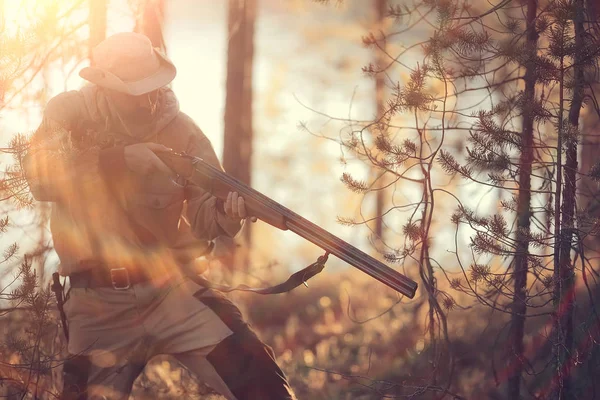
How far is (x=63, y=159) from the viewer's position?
4.27 meters

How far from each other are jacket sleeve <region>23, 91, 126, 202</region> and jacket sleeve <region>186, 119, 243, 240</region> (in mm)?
505

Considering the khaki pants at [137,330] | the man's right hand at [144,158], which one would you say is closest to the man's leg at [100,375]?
the khaki pants at [137,330]

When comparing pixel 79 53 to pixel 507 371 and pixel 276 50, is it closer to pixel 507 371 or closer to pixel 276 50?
pixel 507 371

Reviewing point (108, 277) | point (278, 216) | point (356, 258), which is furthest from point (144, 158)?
point (356, 258)

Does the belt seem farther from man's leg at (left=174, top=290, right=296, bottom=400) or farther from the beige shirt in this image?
man's leg at (left=174, top=290, right=296, bottom=400)

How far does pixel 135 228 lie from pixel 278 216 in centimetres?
104

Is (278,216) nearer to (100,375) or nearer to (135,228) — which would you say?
(135,228)

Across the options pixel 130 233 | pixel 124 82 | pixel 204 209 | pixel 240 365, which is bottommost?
pixel 240 365

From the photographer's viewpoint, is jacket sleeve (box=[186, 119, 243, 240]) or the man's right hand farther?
jacket sleeve (box=[186, 119, 243, 240])

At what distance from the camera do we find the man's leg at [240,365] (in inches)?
170

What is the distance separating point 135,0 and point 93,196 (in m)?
2.70

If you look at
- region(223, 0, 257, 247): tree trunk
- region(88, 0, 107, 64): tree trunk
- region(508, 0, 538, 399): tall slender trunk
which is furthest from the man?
region(223, 0, 257, 247): tree trunk

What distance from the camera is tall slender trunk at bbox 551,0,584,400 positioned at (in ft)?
14.1

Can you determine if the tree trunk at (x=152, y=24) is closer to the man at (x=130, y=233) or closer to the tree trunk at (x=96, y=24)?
the tree trunk at (x=96, y=24)
